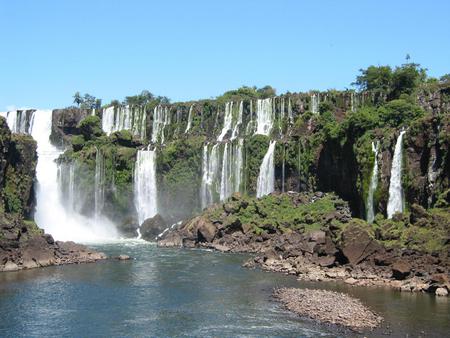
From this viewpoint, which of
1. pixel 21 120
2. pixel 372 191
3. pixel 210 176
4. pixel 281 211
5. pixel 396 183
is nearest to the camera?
pixel 396 183

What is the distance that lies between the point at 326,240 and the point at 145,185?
37746mm

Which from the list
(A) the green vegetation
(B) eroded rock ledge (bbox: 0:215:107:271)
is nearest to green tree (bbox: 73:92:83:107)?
(A) the green vegetation

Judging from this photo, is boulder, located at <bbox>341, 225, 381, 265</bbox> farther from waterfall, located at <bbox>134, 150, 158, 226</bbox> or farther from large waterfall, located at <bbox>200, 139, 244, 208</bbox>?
waterfall, located at <bbox>134, 150, 158, 226</bbox>

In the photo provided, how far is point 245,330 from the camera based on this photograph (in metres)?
31.8

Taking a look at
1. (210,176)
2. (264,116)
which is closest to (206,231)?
(210,176)

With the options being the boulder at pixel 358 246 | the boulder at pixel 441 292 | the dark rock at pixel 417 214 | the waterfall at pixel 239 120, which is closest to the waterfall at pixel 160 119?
the waterfall at pixel 239 120

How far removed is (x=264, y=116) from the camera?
293 feet

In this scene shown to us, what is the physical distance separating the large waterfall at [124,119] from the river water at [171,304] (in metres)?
47.3

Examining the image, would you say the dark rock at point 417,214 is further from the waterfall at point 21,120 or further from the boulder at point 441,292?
the waterfall at point 21,120

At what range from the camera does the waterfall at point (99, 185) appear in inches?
3249

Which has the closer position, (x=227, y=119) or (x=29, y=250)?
(x=29, y=250)

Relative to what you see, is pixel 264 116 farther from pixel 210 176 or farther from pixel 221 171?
pixel 210 176

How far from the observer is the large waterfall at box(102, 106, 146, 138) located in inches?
3853

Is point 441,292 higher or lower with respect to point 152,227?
lower
